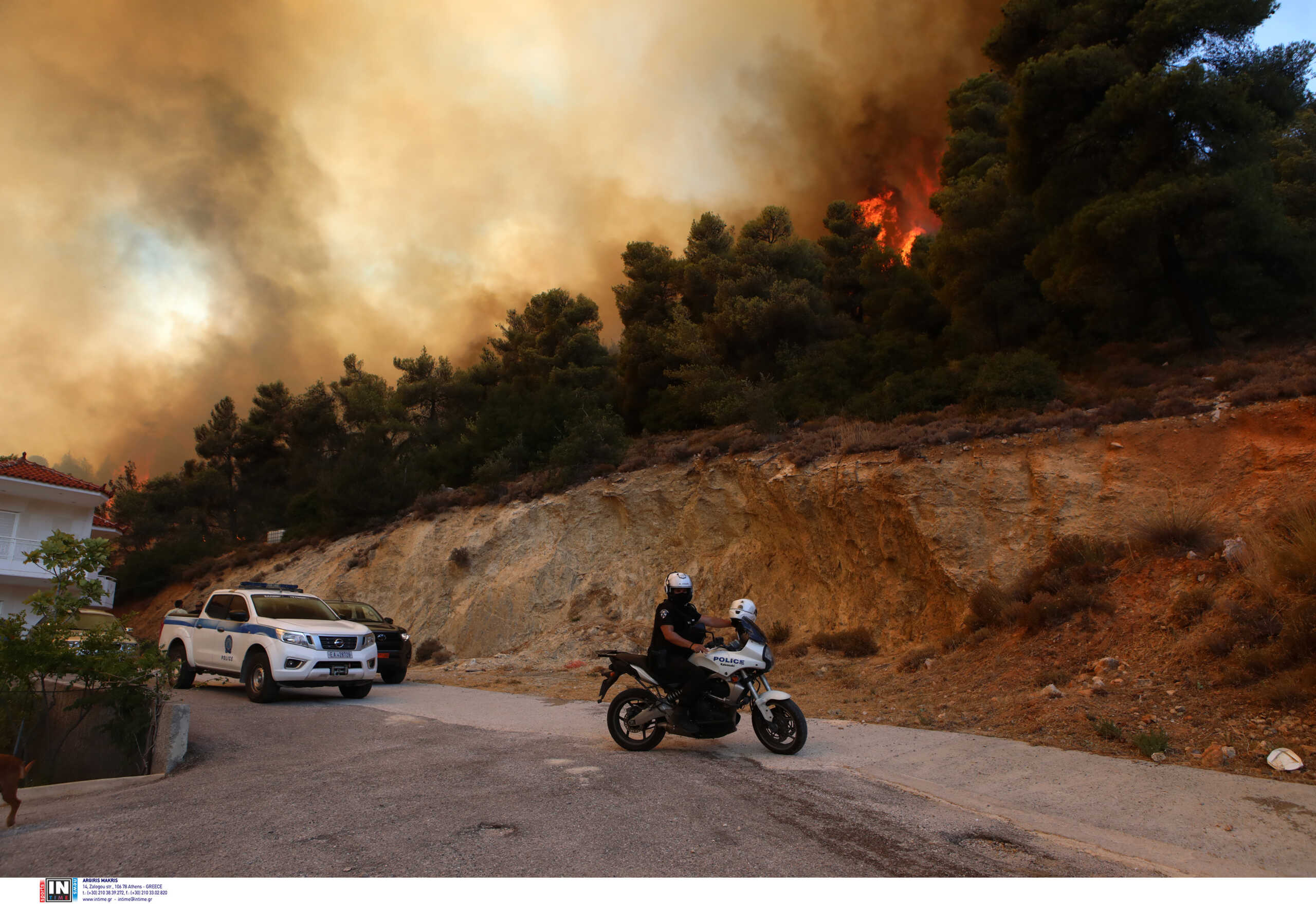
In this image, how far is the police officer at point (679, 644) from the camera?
711 cm

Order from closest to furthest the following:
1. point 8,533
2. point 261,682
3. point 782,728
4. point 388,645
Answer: point 782,728
point 261,682
point 388,645
point 8,533

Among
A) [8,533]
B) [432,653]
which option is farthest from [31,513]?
[432,653]

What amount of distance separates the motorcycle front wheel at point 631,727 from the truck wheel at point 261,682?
7.04m

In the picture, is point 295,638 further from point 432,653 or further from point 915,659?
point 432,653

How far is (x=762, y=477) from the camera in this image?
67.0 ft

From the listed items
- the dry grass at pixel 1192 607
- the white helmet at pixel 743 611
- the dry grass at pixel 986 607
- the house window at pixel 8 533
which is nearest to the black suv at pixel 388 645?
the white helmet at pixel 743 611

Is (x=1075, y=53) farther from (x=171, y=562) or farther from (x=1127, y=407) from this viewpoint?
(x=171, y=562)

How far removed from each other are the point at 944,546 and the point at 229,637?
13576 mm

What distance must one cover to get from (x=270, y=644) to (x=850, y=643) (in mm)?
10873

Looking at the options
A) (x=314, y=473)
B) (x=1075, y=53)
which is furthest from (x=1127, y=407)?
(x=314, y=473)

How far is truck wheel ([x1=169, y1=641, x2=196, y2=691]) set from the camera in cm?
1369

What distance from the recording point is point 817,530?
1847 centimetres

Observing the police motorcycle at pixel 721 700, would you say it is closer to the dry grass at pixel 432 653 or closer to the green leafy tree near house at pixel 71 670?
the green leafy tree near house at pixel 71 670

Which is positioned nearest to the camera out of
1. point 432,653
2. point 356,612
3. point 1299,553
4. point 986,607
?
point 1299,553
